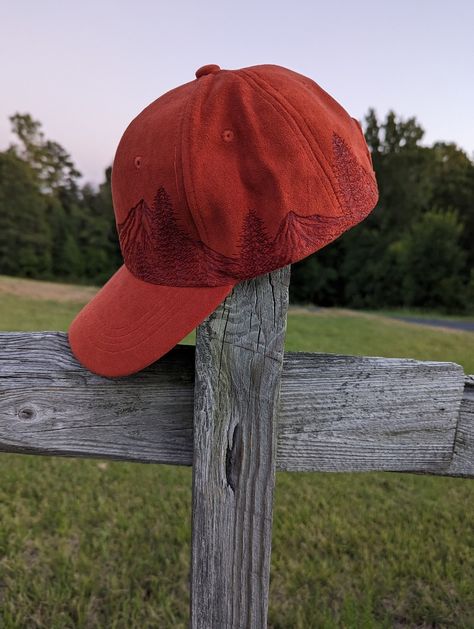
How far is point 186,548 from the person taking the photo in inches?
92.2

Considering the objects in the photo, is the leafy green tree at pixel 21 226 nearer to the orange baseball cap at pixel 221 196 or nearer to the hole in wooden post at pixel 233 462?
the orange baseball cap at pixel 221 196

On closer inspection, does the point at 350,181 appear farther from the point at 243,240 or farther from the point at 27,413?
the point at 27,413

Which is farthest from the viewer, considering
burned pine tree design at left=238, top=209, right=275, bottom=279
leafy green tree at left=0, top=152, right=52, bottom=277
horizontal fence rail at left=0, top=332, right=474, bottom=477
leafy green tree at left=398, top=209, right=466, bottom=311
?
leafy green tree at left=0, top=152, right=52, bottom=277

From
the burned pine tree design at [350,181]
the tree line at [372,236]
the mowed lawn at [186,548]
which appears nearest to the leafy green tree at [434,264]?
the tree line at [372,236]

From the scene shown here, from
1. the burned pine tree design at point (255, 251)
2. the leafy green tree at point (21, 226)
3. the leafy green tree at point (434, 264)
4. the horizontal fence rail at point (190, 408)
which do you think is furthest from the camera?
the leafy green tree at point (21, 226)

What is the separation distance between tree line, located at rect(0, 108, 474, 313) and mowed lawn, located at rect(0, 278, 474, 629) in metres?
25.3

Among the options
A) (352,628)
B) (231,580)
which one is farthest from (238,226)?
(352,628)

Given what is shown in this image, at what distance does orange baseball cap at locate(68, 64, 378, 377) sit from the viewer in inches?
33.7

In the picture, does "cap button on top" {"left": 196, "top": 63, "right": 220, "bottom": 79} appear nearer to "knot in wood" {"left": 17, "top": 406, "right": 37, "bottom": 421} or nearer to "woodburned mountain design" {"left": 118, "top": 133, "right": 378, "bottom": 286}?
"woodburned mountain design" {"left": 118, "top": 133, "right": 378, "bottom": 286}

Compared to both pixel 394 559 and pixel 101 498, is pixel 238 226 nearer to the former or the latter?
pixel 394 559

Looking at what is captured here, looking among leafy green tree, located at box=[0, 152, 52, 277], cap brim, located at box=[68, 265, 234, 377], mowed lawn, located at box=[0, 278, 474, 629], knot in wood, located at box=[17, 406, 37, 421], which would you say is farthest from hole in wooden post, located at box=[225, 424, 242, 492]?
leafy green tree, located at box=[0, 152, 52, 277]

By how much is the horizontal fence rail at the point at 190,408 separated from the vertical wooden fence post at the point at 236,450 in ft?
0.27

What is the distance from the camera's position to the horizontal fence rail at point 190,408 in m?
0.97

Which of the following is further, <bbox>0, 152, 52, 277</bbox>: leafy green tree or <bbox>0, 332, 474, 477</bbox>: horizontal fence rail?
<bbox>0, 152, 52, 277</bbox>: leafy green tree
